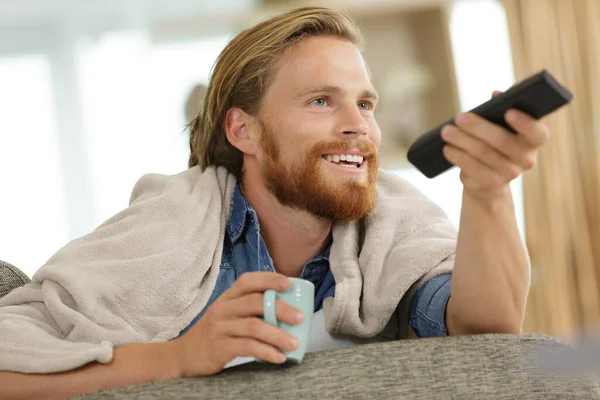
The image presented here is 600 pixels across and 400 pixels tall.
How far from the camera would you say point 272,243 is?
4.99 ft

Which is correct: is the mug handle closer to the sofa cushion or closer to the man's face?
the man's face

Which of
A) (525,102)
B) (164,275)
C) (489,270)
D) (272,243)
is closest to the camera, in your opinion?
(525,102)

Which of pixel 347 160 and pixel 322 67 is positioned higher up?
pixel 322 67

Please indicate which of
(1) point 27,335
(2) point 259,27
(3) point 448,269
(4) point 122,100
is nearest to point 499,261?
(3) point 448,269

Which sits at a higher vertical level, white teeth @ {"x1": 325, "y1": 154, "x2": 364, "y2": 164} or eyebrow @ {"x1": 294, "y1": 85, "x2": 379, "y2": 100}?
eyebrow @ {"x1": 294, "y1": 85, "x2": 379, "y2": 100}

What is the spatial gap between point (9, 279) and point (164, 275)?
27cm

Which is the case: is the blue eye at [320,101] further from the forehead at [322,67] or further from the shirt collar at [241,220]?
the shirt collar at [241,220]

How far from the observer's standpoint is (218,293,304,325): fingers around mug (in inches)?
36.8

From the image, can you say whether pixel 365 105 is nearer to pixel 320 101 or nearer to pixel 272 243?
pixel 320 101

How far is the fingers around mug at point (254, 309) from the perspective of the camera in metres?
0.94

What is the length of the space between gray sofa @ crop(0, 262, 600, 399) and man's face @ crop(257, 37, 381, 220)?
435 mm

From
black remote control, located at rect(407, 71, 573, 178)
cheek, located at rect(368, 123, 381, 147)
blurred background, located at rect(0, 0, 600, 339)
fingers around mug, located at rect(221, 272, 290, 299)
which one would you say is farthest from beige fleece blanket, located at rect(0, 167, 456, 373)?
blurred background, located at rect(0, 0, 600, 339)

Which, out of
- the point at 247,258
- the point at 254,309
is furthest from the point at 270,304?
the point at 247,258

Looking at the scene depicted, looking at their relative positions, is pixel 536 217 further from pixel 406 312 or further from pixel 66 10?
pixel 66 10
